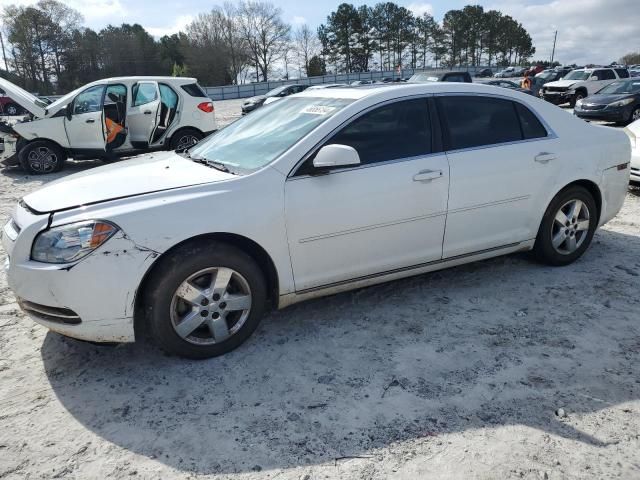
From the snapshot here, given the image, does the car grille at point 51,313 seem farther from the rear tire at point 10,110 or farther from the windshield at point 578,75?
the rear tire at point 10,110

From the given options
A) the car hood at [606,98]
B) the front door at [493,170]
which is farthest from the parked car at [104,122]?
the car hood at [606,98]

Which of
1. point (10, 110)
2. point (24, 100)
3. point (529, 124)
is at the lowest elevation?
point (10, 110)

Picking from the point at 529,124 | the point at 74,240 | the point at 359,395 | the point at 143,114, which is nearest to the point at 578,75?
the point at 143,114

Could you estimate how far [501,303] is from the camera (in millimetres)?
3904

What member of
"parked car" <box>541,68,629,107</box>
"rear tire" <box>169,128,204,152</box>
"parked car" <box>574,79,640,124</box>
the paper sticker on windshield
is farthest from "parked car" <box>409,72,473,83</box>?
the paper sticker on windshield

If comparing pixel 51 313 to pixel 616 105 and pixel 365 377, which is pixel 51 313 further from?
pixel 616 105

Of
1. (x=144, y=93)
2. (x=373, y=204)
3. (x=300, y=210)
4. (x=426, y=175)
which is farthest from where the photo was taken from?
(x=144, y=93)

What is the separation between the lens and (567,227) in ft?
14.6

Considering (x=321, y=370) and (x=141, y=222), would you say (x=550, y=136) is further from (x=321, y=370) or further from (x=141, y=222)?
(x=141, y=222)

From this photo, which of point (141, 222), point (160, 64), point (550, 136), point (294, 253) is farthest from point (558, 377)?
point (160, 64)

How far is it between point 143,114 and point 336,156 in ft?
28.1

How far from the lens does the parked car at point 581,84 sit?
73.2 feet

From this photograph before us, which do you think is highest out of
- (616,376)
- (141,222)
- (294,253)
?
(141,222)

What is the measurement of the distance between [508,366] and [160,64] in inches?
2838
